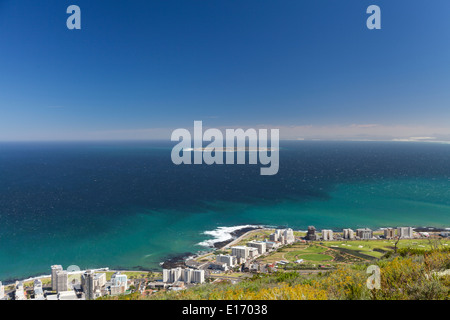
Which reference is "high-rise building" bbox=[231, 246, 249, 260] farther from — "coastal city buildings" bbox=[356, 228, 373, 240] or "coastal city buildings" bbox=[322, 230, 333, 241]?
"coastal city buildings" bbox=[356, 228, 373, 240]

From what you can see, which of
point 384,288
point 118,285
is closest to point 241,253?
point 118,285

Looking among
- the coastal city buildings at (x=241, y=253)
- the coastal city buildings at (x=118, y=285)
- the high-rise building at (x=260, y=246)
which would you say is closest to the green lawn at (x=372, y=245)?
the high-rise building at (x=260, y=246)

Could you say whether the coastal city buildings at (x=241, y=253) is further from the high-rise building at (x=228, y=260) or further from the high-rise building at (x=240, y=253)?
the high-rise building at (x=228, y=260)

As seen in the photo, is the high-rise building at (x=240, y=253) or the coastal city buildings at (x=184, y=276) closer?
the coastal city buildings at (x=184, y=276)

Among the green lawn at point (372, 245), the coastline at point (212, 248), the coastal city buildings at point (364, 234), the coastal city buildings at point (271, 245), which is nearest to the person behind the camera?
the coastline at point (212, 248)

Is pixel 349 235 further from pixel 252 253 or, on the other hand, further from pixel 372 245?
pixel 252 253
